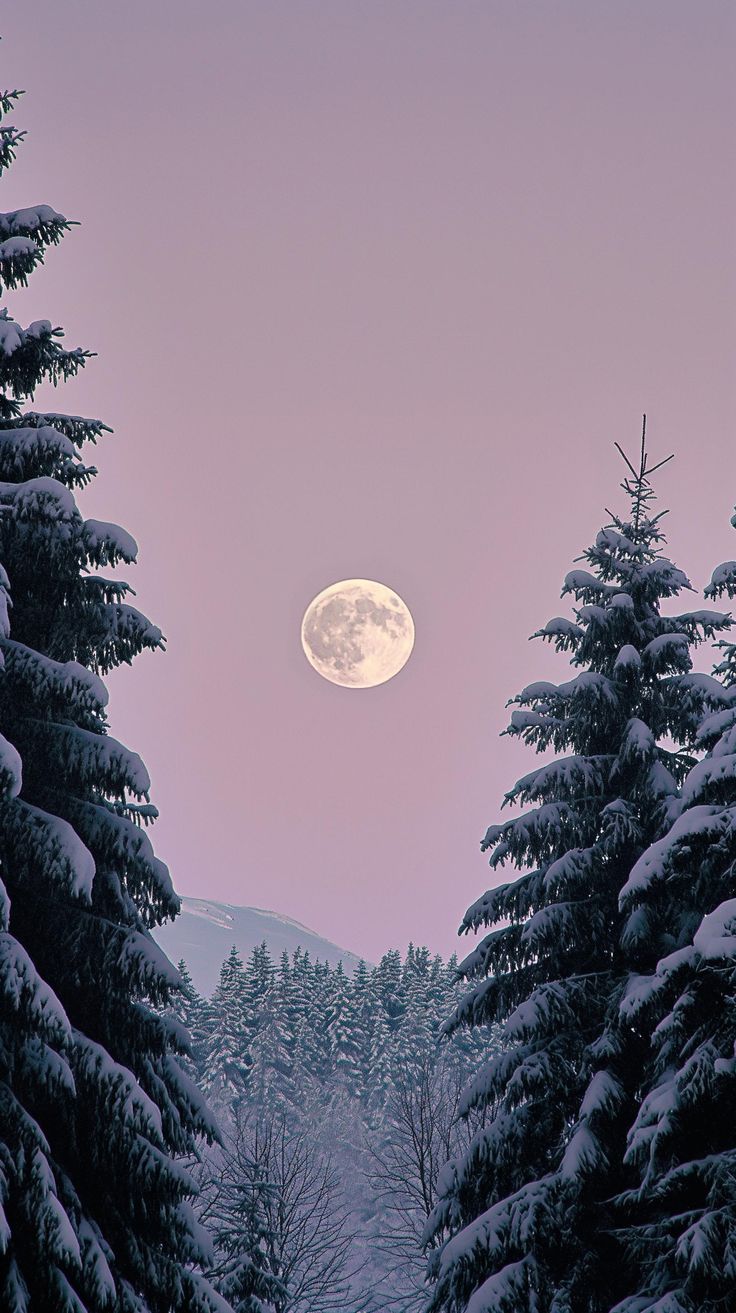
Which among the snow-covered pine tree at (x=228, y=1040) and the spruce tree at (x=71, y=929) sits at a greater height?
the snow-covered pine tree at (x=228, y=1040)

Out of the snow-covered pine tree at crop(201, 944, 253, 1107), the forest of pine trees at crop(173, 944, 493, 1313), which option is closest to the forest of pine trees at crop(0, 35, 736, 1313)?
the forest of pine trees at crop(173, 944, 493, 1313)

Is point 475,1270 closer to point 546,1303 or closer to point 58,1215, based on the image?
point 546,1303

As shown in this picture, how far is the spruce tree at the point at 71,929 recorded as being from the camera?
10.6 metres

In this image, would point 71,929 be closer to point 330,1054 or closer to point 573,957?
A: point 573,957

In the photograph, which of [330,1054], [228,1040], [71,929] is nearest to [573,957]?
[71,929]

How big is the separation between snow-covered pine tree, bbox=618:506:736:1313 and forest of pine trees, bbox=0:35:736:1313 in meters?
0.04

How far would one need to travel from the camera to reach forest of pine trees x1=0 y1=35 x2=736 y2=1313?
36.9 feet

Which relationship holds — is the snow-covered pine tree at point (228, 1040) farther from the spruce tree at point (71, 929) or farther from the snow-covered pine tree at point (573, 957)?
the spruce tree at point (71, 929)

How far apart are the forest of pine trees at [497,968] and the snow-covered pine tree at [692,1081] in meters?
0.04

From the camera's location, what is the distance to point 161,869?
12594mm

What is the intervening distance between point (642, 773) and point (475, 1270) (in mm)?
6618

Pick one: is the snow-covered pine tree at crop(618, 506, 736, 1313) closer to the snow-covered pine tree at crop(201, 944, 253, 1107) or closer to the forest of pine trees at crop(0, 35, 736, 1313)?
the forest of pine trees at crop(0, 35, 736, 1313)

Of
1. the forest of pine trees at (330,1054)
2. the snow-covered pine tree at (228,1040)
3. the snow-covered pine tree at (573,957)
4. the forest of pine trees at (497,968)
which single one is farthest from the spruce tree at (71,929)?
the snow-covered pine tree at (228,1040)

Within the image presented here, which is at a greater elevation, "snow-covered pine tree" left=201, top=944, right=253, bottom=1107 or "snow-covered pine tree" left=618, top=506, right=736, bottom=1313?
"snow-covered pine tree" left=201, top=944, right=253, bottom=1107
